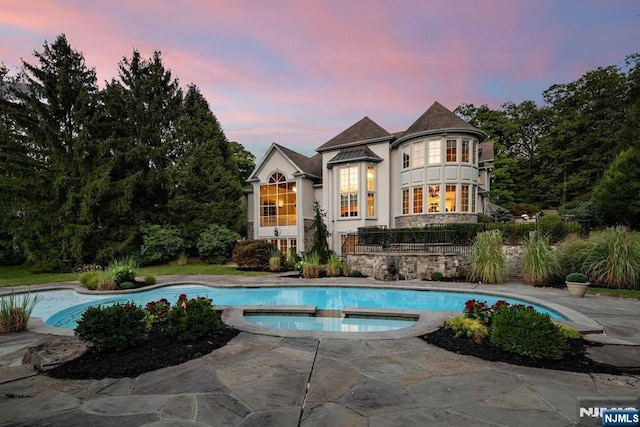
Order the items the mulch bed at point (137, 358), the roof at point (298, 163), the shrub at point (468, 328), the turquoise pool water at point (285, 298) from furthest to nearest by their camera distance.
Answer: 1. the roof at point (298, 163)
2. the turquoise pool water at point (285, 298)
3. the shrub at point (468, 328)
4. the mulch bed at point (137, 358)

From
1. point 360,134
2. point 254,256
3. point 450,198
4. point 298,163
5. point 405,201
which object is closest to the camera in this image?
point 254,256

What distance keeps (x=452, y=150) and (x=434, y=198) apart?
3039mm

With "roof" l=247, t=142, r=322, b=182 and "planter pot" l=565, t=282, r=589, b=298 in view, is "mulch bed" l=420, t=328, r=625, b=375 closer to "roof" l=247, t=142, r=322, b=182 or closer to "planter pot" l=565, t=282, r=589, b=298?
"planter pot" l=565, t=282, r=589, b=298

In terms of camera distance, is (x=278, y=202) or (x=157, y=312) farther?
(x=278, y=202)

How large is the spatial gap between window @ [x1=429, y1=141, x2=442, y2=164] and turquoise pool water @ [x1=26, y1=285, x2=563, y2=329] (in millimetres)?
9803

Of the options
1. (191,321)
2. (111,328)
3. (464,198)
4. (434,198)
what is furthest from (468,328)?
(464,198)

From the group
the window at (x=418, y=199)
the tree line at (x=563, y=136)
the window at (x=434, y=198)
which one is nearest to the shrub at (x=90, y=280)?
the window at (x=418, y=199)

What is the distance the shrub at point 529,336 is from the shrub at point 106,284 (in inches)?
474

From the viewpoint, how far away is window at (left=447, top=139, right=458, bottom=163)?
17.5m

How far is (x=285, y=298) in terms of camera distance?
10188 mm

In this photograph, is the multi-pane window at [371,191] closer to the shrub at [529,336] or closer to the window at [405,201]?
the window at [405,201]

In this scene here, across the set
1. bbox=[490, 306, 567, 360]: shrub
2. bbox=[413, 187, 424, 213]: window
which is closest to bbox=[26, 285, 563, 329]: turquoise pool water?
bbox=[490, 306, 567, 360]: shrub

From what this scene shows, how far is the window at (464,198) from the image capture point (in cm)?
1746

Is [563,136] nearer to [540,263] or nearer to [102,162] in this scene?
[540,263]
